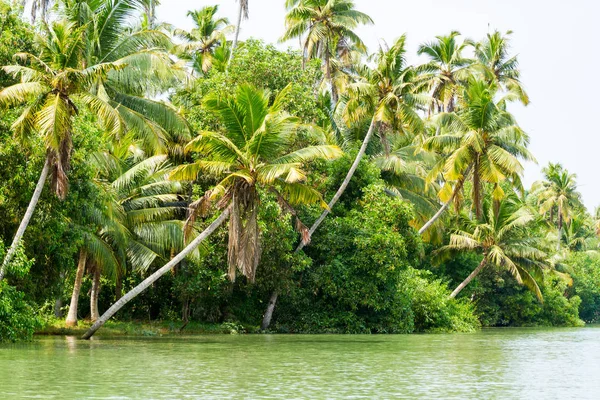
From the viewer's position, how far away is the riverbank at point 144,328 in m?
25.6

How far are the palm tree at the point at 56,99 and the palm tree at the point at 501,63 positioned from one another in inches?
1163

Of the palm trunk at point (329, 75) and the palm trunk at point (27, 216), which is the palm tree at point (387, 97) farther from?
the palm trunk at point (27, 216)

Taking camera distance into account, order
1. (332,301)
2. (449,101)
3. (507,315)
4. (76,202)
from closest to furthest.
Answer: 1. (76,202)
2. (332,301)
3. (449,101)
4. (507,315)

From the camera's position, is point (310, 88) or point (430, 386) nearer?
point (430, 386)

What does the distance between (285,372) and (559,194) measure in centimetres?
5504

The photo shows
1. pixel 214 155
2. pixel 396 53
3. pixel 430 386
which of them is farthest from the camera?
pixel 396 53

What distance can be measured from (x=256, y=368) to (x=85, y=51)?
1027 centimetres

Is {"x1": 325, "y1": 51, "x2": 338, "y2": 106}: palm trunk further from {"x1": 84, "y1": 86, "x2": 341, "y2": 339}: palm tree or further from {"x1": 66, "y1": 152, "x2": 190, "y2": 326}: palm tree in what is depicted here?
{"x1": 84, "y1": 86, "x2": 341, "y2": 339}: palm tree

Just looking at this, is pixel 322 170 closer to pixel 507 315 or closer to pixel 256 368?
pixel 256 368

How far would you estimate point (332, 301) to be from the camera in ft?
107

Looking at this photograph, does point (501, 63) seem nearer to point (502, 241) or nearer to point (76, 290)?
point (502, 241)

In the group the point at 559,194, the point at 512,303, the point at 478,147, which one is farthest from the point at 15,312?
the point at 559,194

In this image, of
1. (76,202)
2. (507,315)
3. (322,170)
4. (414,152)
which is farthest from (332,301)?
(507,315)

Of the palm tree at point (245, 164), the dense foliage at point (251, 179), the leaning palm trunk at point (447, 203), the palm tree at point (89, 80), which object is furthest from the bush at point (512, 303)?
the palm tree at point (89, 80)
